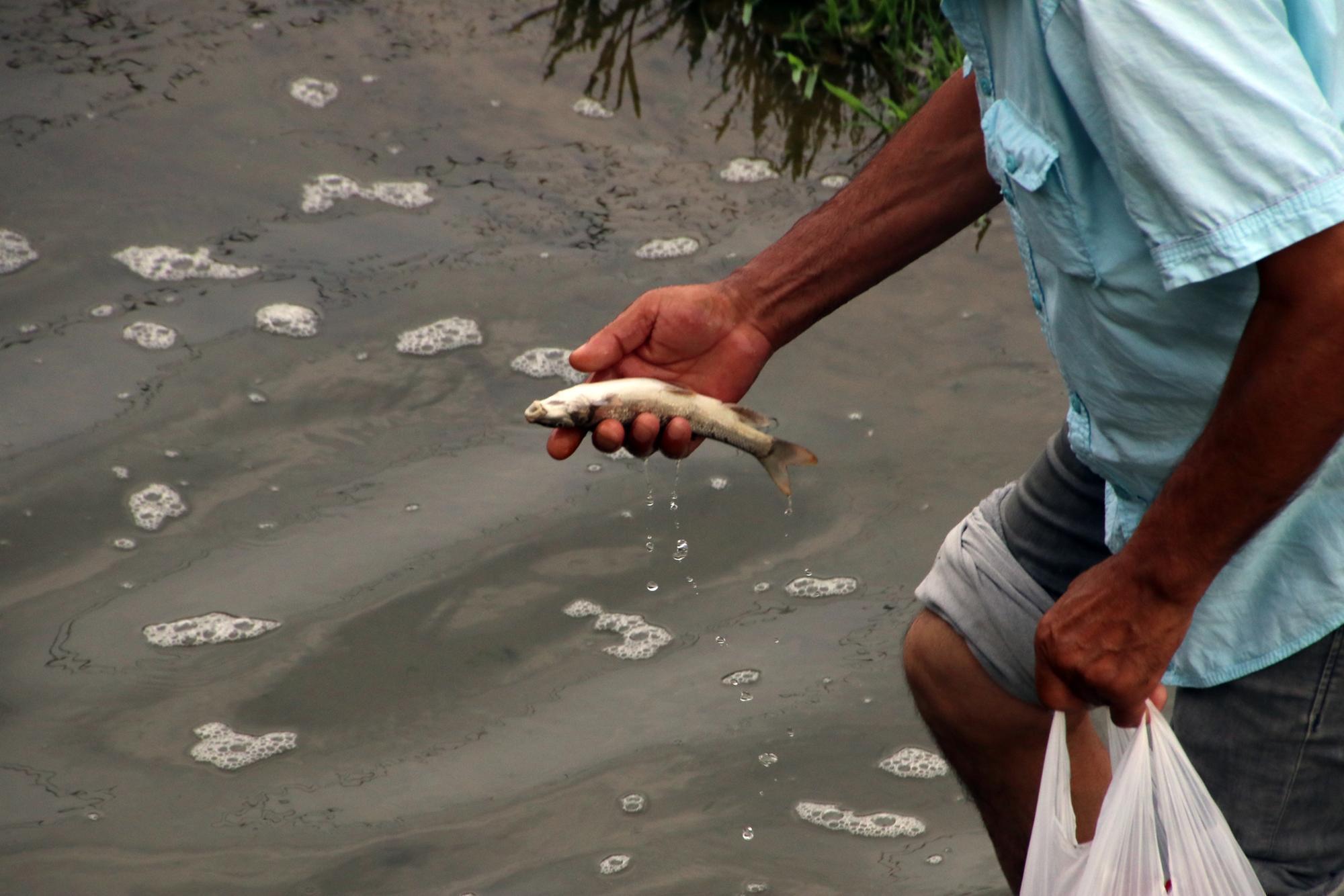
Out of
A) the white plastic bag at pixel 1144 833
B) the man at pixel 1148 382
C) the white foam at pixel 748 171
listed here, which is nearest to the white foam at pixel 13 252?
the white foam at pixel 748 171

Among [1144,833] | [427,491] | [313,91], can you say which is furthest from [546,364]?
[1144,833]

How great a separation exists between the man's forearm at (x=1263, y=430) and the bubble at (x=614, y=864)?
1.58 meters

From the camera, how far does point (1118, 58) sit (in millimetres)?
1494

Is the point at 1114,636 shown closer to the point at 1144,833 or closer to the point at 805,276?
the point at 1144,833

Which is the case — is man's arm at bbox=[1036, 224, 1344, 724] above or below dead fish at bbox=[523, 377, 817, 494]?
above

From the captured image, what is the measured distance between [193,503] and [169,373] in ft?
1.70

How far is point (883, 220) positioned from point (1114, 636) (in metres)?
0.90

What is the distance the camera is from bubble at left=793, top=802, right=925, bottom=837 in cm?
312

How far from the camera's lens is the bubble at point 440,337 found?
171 inches

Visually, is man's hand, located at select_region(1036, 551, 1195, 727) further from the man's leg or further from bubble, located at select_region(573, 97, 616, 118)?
bubble, located at select_region(573, 97, 616, 118)

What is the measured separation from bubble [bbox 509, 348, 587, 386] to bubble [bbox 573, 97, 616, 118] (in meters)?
1.25

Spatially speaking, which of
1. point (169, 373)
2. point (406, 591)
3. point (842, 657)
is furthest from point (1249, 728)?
point (169, 373)

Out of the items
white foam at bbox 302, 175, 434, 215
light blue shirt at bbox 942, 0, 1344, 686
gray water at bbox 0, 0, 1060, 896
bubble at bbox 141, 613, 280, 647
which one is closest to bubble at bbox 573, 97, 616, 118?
gray water at bbox 0, 0, 1060, 896

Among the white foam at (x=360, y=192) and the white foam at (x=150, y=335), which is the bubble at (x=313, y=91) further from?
the white foam at (x=150, y=335)
